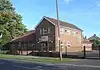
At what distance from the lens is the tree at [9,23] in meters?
67.9

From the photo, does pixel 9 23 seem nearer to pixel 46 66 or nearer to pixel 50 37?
pixel 50 37

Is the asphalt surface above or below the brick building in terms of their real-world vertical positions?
below

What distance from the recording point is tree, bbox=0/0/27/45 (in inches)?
2672

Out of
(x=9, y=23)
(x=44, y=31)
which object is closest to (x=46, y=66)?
(x=44, y=31)

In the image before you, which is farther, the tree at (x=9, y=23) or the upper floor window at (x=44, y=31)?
the tree at (x=9, y=23)

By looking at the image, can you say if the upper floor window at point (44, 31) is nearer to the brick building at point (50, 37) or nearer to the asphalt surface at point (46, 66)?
the brick building at point (50, 37)

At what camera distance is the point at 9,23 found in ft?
234

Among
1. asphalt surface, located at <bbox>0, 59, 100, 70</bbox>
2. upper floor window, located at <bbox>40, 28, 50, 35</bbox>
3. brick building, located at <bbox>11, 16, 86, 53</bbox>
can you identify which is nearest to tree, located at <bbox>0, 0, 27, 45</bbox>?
brick building, located at <bbox>11, 16, 86, 53</bbox>

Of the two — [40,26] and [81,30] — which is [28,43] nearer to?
[40,26]

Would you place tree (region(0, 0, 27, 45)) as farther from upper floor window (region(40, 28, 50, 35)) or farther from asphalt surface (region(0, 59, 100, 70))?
asphalt surface (region(0, 59, 100, 70))

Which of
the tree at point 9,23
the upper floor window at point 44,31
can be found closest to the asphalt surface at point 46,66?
the upper floor window at point 44,31

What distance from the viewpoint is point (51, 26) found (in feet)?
191

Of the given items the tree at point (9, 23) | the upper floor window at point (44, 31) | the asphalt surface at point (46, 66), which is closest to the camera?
the asphalt surface at point (46, 66)

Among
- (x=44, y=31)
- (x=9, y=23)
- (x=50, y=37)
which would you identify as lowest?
(x=50, y=37)
